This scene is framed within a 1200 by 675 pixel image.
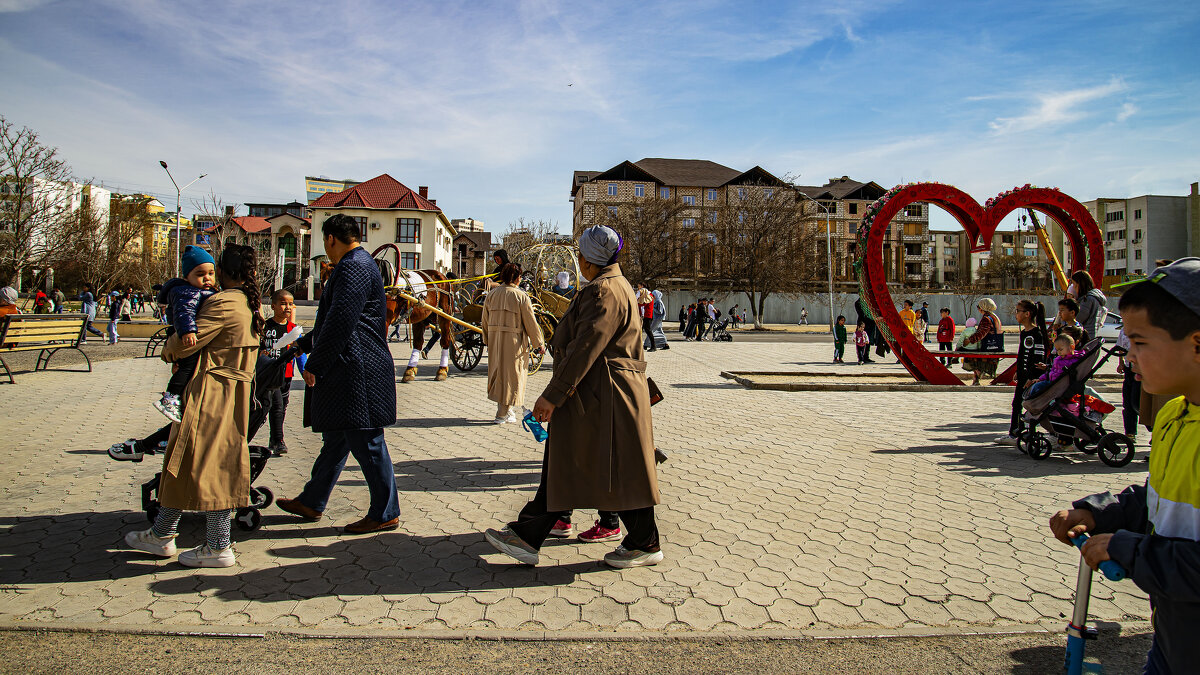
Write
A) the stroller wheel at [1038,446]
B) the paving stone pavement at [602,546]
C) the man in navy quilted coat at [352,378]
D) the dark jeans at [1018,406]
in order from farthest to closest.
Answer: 1. the dark jeans at [1018,406]
2. the stroller wheel at [1038,446]
3. the man in navy quilted coat at [352,378]
4. the paving stone pavement at [602,546]

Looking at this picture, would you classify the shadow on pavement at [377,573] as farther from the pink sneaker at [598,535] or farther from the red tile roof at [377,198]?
the red tile roof at [377,198]

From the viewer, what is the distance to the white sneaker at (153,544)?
3.75m

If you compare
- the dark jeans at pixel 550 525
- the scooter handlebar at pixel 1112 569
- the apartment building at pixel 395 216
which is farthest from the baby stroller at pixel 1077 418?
the apartment building at pixel 395 216

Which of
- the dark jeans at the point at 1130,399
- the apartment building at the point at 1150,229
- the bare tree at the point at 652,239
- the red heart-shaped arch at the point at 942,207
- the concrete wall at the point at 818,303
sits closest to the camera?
the dark jeans at the point at 1130,399

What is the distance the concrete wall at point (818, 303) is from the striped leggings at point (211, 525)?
45032 mm

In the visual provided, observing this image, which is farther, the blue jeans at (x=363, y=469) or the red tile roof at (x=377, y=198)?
the red tile roof at (x=377, y=198)

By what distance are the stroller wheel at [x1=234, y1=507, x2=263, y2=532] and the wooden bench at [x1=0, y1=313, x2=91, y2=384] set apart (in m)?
9.26

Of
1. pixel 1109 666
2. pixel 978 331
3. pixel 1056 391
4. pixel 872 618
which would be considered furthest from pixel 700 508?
pixel 978 331

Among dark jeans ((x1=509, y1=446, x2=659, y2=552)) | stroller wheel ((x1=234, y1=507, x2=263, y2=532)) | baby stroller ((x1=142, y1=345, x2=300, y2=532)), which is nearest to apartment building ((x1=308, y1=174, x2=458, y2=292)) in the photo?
baby stroller ((x1=142, y1=345, x2=300, y2=532))

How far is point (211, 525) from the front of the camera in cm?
364

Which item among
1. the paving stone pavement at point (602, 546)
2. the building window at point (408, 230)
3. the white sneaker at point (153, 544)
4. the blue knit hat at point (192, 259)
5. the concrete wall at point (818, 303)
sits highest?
the building window at point (408, 230)

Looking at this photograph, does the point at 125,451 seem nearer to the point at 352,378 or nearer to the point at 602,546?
the point at 352,378

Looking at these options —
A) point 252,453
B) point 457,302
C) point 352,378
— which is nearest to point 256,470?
point 252,453

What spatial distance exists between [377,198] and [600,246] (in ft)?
203
